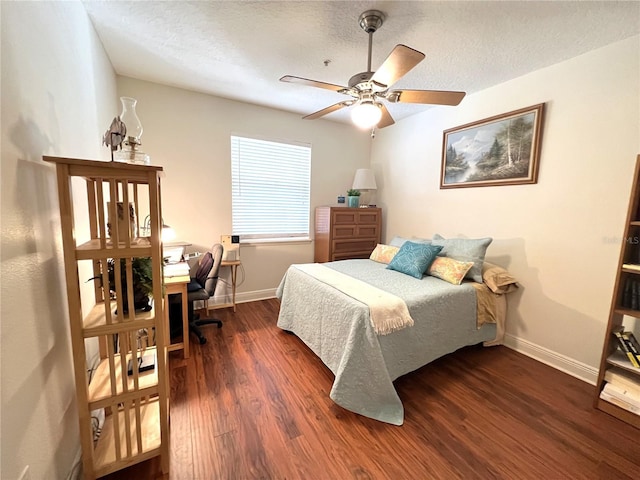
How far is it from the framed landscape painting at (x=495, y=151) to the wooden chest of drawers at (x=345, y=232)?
110 centimetres

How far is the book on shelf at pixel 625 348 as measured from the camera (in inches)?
64.9

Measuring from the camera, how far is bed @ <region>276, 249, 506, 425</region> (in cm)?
166

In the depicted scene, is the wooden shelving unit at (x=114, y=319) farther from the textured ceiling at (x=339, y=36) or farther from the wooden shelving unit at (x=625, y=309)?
the wooden shelving unit at (x=625, y=309)

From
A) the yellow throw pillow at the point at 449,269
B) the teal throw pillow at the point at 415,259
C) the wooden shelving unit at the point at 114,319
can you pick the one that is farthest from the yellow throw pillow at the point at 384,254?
the wooden shelving unit at the point at 114,319

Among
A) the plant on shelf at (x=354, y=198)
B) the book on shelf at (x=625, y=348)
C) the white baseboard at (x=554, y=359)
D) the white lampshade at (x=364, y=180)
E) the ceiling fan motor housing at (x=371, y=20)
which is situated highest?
the ceiling fan motor housing at (x=371, y=20)

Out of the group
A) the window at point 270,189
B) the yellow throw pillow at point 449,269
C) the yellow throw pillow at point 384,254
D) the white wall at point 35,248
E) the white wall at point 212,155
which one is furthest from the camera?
the window at point 270,189

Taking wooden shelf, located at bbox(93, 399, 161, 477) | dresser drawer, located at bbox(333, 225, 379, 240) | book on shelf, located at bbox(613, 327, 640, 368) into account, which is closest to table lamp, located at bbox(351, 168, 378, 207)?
dresser drawer, located at bbox(333, 225, 379, 240)

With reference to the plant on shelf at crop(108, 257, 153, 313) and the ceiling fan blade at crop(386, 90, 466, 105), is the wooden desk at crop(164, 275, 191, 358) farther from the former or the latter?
the ceiling fan blade at crop(386, 90, 466, 105)

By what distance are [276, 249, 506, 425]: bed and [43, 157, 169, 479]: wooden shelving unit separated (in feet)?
3.46

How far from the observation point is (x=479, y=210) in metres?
2.81

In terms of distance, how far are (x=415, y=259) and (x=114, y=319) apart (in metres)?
2.34

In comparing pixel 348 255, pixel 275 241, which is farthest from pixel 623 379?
pixel 275 241

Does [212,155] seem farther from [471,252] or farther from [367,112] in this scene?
[471,252]

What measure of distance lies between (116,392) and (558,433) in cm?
246
